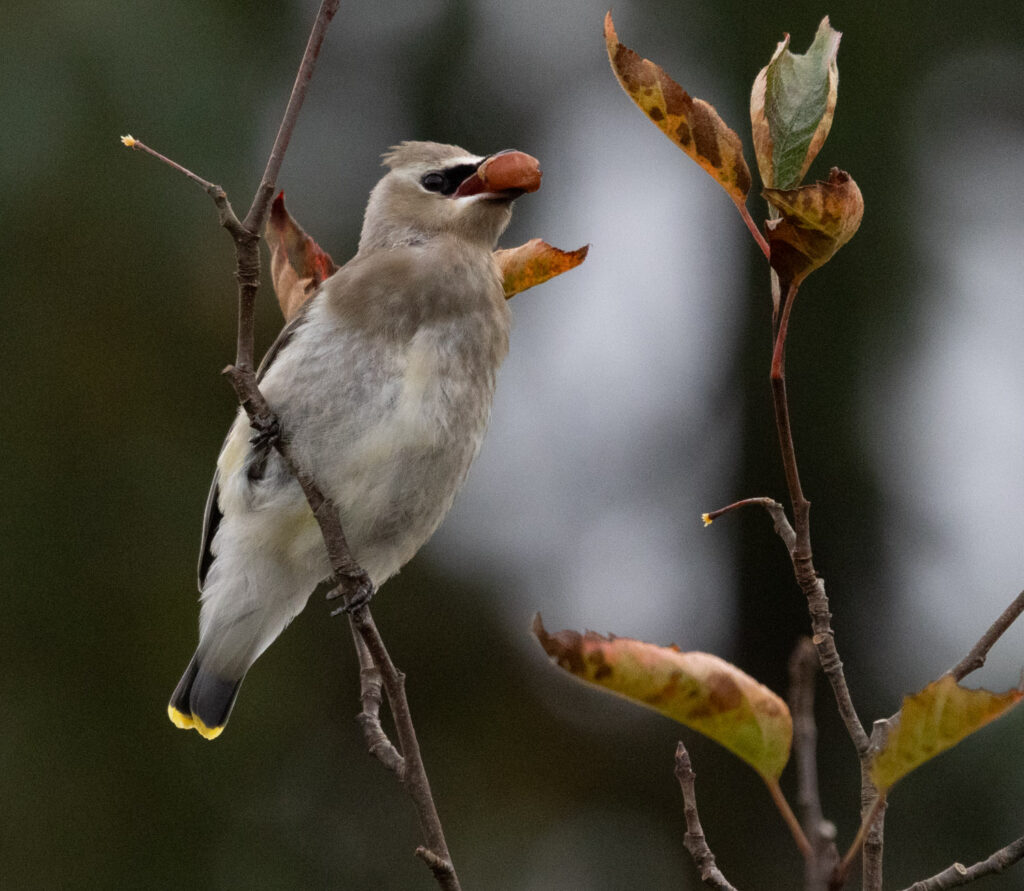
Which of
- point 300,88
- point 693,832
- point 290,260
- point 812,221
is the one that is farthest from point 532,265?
point 693,832

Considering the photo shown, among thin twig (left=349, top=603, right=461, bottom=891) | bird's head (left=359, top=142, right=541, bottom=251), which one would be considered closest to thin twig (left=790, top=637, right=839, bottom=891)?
thin twig (left=349, top=603, right=461, bottom=891)

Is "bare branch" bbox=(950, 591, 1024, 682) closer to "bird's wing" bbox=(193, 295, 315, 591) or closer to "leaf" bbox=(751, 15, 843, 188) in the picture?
"leaf" bbox=(751, 15, 843, 188)

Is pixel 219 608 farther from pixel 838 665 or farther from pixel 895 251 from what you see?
pixel 895 251

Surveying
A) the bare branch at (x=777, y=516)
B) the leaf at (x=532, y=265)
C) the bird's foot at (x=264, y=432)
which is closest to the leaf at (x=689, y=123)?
the bare branch at (x=777, y=516)

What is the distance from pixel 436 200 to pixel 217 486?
3.19 ft

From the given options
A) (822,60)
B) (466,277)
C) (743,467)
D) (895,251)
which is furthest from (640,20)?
(822,60)

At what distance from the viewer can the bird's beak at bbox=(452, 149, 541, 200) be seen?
3262mm

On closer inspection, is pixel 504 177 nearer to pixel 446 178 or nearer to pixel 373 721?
pixel 446 178

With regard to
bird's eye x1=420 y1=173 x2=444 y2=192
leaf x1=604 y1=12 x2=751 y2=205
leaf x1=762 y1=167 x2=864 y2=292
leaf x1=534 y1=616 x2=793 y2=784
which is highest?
leaf x1=604 y1=12 x2=751 y2=205

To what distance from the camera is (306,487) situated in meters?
2.79

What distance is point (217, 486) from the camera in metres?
3.94

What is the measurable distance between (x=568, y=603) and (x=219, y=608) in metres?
2.24

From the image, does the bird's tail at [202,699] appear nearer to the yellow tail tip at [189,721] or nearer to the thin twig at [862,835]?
the yellow tail tip at [189,721]

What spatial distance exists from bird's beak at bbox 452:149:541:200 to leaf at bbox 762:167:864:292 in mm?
Result: 1420
